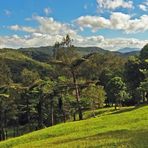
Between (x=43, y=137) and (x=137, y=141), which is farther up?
(x=137, y=141)

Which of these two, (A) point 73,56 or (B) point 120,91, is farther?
(B) point 120,91

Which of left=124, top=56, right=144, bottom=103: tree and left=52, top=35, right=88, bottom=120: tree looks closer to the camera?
left=52, top=35, right=88, bottom=120: tree

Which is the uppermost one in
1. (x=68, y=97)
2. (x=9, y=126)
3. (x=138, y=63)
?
(x=138, y=63)

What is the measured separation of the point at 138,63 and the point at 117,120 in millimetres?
58055

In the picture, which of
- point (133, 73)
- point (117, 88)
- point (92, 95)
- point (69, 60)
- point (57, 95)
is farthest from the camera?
point (133, 73)

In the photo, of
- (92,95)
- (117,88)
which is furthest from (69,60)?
(117,88)

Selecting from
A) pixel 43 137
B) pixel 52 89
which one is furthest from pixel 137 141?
pixel 52 89

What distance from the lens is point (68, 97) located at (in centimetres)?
9412

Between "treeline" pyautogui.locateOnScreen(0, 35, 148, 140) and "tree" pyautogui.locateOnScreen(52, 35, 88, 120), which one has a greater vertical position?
"tree" pyautogui.locateOnScreen(52, 35, 88, 120)

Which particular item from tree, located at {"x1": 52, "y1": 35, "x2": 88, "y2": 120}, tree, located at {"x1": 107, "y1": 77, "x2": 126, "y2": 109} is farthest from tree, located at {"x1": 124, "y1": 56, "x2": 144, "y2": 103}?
tree, located at {"x1": 52, "y1": 35, "x2": 88, "y2": 120}

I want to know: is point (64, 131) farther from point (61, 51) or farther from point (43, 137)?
point (61, 51)

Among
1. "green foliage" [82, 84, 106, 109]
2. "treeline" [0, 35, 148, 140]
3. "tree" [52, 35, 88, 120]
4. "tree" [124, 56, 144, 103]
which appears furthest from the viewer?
"tree" [124, 56, 144, 103]

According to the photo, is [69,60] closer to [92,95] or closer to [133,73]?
[92,95]

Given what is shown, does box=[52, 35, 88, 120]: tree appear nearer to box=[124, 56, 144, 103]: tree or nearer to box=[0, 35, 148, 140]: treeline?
box=[0, 35, 148, 140]: treeline
